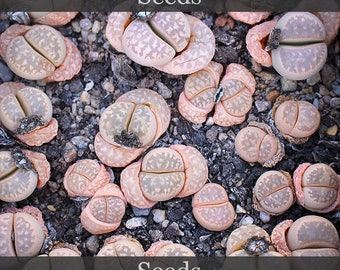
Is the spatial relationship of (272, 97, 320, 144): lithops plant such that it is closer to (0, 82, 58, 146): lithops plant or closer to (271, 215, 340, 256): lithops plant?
(271, 215, 340, 256): lithops plant

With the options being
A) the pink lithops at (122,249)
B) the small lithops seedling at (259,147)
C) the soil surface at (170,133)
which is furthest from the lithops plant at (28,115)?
the small lithops seedling at (259,147)

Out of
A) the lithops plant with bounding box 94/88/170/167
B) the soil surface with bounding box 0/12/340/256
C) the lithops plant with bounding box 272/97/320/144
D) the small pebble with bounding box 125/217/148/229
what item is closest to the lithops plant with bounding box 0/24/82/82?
the soil surface with bounding box 0/12/340/256

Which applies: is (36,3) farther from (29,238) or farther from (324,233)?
(324,233)

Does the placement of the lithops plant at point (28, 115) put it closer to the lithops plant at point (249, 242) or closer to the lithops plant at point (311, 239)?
the lithops plant at point (249, 242)

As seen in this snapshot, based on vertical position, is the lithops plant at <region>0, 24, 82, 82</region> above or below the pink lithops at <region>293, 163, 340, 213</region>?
above

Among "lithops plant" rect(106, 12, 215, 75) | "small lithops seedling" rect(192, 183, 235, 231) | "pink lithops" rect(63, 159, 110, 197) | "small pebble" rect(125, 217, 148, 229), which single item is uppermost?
"lithops plant" rect(106, 12, 215, 75)
